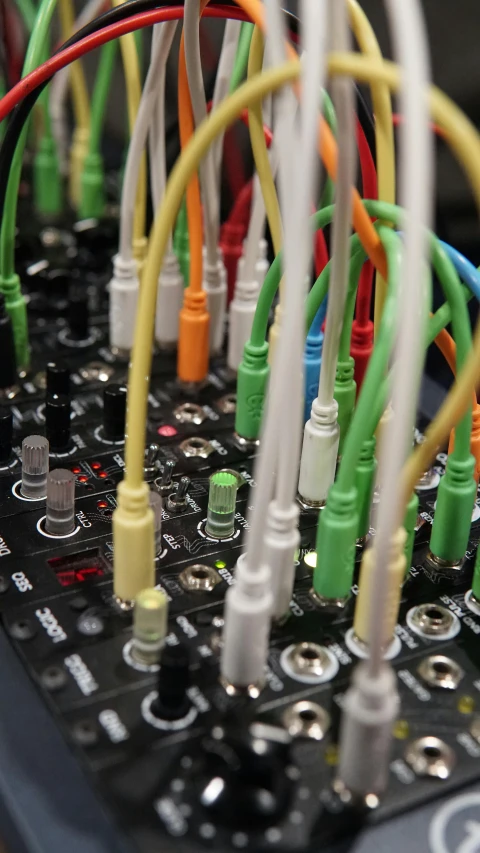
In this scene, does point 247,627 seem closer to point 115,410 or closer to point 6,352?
point 115,410

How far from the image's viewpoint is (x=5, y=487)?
126cm

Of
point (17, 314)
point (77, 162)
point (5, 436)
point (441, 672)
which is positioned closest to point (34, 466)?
point (5, 436)

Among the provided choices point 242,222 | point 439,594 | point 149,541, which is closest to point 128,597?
point 149,541

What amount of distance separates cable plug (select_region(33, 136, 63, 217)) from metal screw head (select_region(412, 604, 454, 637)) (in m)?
1.25

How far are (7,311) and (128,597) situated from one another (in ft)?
1.79

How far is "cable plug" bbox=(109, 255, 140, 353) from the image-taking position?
1502 millimetres

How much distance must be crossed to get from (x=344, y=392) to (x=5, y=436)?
429 millimetres

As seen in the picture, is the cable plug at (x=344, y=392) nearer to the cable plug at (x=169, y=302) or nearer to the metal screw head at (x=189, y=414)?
the metal screw head at (x=189, y=414)

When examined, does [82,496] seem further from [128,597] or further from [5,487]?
[128,597]

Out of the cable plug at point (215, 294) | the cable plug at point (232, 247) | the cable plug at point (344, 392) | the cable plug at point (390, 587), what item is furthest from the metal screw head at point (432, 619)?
the cable plug at point (232, 247)

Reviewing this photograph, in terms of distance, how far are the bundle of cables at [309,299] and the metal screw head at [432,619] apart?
1.8 inches

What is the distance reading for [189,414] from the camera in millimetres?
1420

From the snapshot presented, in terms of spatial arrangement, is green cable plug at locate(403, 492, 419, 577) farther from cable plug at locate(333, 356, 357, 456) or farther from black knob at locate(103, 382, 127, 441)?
black knob at locate(103, 382, 127, 441)

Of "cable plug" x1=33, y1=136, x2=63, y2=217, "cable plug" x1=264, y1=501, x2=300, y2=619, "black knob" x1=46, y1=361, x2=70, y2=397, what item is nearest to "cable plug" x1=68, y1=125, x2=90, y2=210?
"cable plug" x1=33, y1=136, x2=63, y2=217
